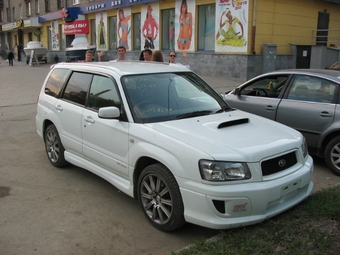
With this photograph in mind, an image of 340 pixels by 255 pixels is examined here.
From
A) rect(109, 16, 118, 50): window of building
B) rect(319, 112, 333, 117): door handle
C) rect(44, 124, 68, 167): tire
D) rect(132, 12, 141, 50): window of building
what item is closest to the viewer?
rect(319, 112, 333, 117): door handle

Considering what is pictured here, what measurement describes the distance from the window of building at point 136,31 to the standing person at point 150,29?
3.45ft

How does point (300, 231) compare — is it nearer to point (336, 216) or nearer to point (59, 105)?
point (336, 216)

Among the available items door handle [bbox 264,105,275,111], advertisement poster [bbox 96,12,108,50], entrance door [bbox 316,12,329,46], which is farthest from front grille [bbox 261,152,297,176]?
advertisement poster [bbox 96,12,108,50]

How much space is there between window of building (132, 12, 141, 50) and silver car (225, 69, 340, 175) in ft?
60.0

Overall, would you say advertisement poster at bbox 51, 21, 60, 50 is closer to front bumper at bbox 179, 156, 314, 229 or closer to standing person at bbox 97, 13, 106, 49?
standing person at bbox 97, 13, 106, 49

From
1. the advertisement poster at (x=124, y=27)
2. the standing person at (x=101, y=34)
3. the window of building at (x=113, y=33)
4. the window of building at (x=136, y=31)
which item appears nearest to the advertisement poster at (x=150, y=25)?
the window of building at (x=136, y=31)

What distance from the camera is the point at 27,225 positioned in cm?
383

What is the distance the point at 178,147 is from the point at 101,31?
25185 mm

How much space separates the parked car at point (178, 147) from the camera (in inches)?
127

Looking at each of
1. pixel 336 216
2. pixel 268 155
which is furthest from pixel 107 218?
pixel 336 216

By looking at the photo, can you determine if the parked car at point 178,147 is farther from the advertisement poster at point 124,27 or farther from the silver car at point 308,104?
the advertisement poster at point 124,27

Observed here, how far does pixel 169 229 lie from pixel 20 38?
44.1 m

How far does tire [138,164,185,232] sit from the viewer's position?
3410 millimetres

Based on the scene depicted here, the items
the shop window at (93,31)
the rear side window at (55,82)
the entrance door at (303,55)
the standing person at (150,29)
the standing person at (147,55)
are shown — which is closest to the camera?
the rear side window at (55,82)
